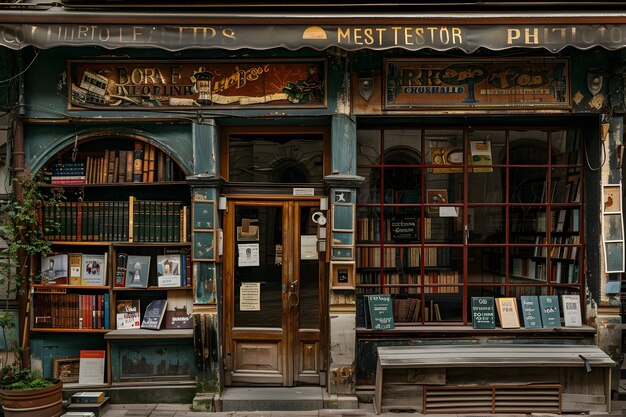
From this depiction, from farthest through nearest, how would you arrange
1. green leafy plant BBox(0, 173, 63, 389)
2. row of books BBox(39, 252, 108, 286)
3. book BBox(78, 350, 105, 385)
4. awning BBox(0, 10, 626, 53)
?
row of books BBox(39, 252, 108, 286) → book BBox(78, 350, 105, 385) → green leafy plant BBox(0, 173, 63, 389) → awning BBox(0, 10, 626, 53)

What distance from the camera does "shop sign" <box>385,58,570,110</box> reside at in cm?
695

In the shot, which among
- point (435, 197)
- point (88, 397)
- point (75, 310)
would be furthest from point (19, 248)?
point (435, 197)

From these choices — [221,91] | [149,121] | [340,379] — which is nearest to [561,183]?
[340,379]

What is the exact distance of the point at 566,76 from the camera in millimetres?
6953

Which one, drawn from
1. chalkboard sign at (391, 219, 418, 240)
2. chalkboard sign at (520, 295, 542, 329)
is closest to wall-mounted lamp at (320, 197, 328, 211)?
chalkboard sign at (391, 219, 418, 240)

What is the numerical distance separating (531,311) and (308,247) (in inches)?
117

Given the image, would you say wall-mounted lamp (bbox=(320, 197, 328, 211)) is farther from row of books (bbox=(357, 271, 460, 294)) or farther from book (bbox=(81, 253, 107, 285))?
book (bbox=(81, 253, 107, 285))

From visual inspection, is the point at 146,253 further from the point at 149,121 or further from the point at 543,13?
the point at 543,13

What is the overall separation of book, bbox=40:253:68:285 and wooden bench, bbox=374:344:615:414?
4106 millimetres

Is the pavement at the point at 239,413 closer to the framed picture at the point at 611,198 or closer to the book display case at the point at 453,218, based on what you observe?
the book display case at the point at 453,218

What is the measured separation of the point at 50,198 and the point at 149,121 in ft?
5.37

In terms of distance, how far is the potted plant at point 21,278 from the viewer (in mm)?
6141

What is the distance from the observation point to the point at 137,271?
7156 mm

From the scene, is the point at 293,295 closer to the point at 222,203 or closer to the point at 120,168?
the point at 222,203
